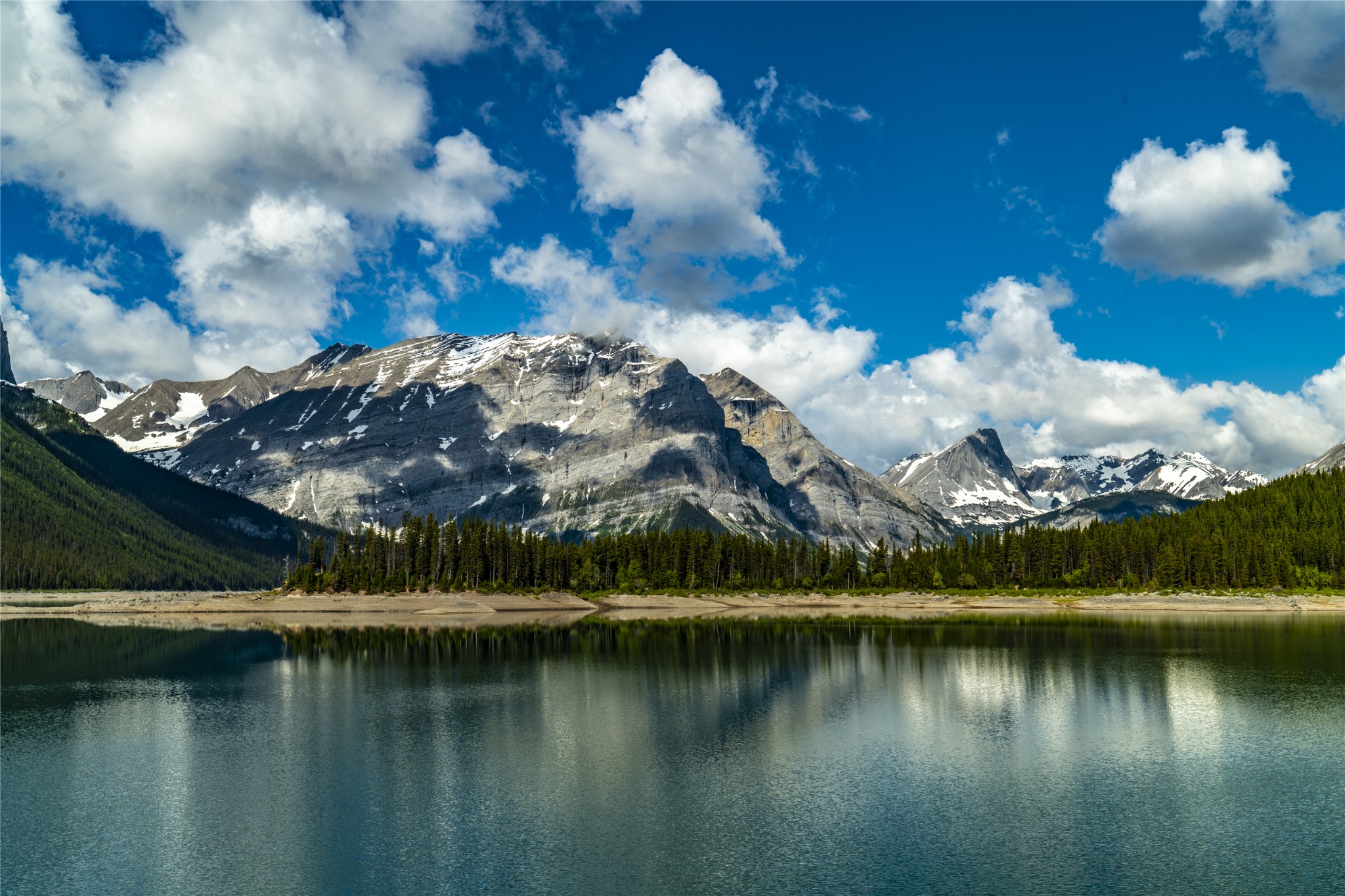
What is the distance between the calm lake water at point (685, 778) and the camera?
3369 cm

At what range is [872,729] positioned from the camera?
5847 cm

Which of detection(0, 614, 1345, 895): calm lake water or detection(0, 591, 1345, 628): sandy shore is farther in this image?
detection(0, 591, 1345, 628): sandy shore

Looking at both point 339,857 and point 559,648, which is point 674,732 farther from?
point 559,648

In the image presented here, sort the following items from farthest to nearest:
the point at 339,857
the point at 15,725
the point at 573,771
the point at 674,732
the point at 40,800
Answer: the point at 15,725, the point at 674,732, the point at 573,771, the point at 40,800, the point at 339,857

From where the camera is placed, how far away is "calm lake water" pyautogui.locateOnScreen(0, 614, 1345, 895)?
3369 cm

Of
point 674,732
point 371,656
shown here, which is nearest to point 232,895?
point 674,732

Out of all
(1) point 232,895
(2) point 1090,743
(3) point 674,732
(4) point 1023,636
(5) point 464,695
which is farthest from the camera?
(4) point 1023,636

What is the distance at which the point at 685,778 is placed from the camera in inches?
1836

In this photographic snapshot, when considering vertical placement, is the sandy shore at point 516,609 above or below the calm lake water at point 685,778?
below

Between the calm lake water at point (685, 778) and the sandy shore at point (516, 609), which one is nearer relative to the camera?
the calm lake water at point (685, 778)

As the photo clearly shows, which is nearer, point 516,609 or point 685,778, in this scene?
point 685,778

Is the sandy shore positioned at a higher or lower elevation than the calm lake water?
lower

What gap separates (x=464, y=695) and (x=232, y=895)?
4220cm

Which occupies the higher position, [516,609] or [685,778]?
[685,778]
